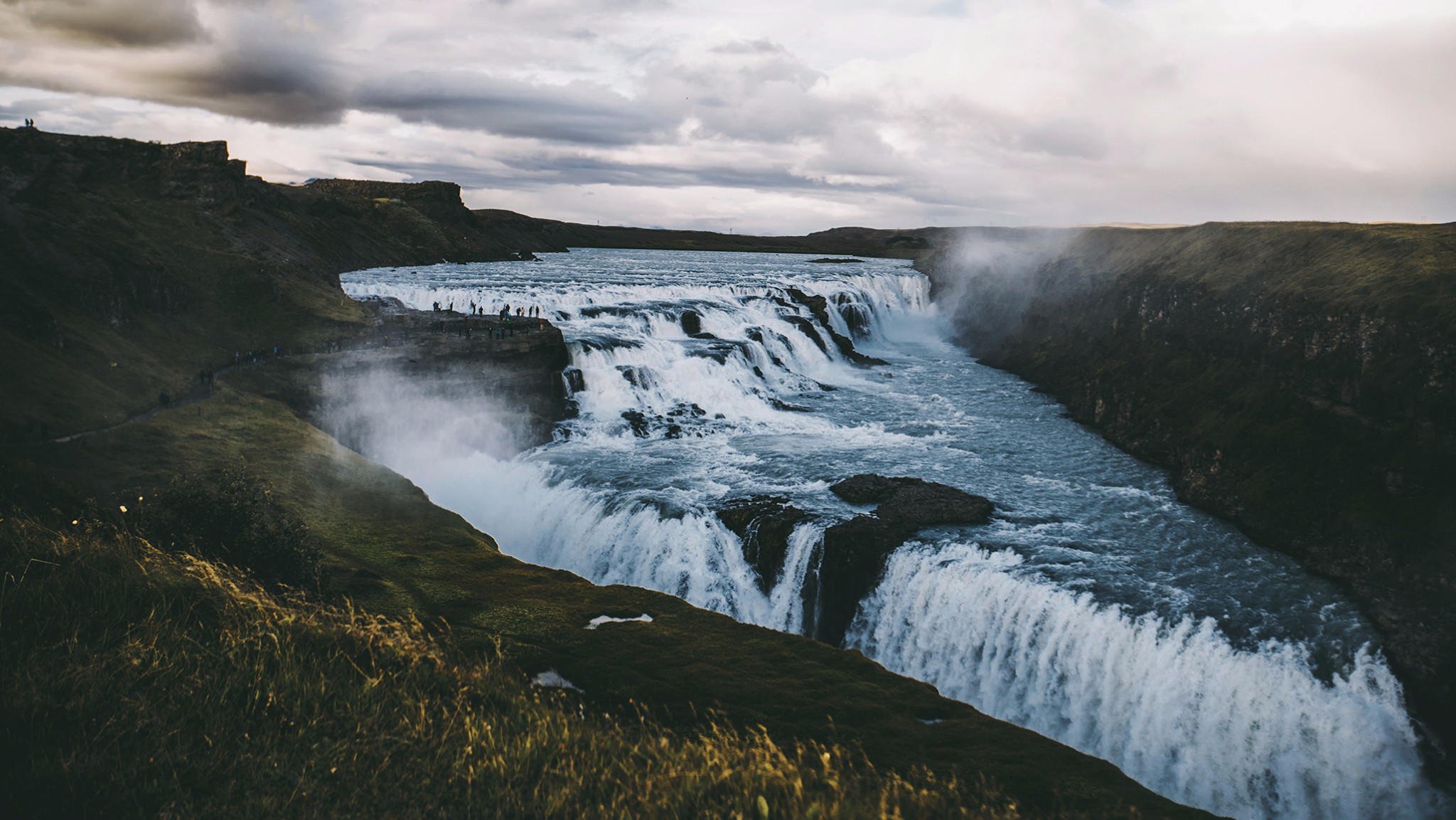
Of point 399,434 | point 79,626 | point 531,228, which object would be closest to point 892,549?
point 79,626

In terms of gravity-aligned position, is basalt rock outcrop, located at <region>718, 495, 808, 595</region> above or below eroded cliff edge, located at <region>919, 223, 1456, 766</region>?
below

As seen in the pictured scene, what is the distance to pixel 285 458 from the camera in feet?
104

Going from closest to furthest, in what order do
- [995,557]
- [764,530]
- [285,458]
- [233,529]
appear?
[233,529], [995,557], [764,530], [285,458]

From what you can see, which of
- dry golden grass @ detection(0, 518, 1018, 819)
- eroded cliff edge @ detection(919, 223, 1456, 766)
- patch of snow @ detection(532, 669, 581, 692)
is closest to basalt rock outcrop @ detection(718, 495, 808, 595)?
patch of snow @ detection(532, 669, 581, 692)

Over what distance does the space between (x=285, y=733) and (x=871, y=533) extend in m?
20.4

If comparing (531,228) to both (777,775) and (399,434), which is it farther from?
(777,775)

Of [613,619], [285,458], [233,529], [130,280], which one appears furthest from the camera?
[130,280]

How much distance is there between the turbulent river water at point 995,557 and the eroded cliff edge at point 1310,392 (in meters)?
1.45

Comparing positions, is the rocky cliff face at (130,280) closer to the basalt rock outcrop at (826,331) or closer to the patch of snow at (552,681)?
the patch of snow at (552,681)

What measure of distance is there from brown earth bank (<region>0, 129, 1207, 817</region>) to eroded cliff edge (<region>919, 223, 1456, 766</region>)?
14.8 metres

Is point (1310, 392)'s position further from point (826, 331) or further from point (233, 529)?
point (826, 331)

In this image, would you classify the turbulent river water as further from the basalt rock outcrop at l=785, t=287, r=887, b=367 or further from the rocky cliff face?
the rocky cliff face

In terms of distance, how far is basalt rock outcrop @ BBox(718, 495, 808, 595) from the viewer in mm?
28078

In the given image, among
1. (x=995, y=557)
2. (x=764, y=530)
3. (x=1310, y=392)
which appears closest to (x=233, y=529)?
(x=764, y=530)
